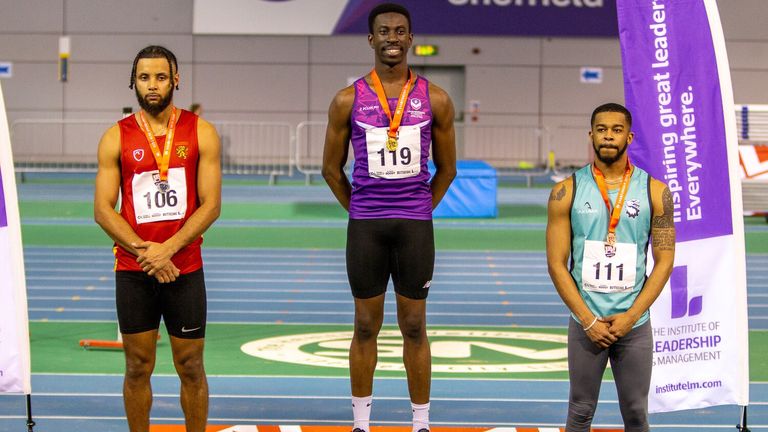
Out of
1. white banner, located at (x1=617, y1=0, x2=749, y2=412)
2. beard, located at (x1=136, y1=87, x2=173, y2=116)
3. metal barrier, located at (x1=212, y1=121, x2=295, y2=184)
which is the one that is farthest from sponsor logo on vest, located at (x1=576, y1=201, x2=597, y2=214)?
metal barrier, located at (x1=212, y1=121, x2=295, y2=184)

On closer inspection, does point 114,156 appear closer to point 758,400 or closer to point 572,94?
point 758,400

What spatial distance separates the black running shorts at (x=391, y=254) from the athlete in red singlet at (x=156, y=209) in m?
0.71

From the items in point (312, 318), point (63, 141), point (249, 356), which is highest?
point (63, 141)

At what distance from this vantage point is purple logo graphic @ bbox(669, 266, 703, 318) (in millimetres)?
5559

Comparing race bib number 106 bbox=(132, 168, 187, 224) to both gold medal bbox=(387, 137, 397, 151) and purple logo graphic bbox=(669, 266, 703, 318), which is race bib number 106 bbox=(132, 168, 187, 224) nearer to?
gold medal bbox=(387, 137, 397, 151)

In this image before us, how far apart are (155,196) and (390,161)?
3.41 feet

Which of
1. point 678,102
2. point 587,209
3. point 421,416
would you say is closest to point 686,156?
point 678,102

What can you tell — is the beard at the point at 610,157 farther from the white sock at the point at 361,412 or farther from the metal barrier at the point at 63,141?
the metal barrier at the point at 63,141

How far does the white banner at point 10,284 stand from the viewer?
5.54 metres

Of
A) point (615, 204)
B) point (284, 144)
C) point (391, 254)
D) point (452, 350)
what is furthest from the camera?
point (284, 144)

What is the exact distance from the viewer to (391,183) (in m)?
5.51

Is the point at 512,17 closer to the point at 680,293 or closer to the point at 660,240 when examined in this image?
the point at 680,293

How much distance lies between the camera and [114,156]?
16.8ft

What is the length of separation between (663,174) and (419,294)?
1212 millimetres
